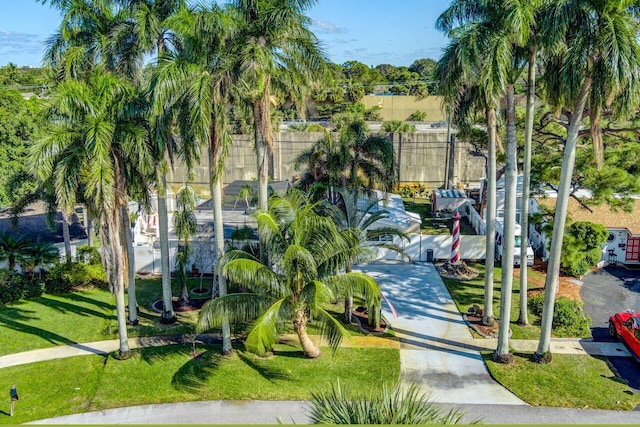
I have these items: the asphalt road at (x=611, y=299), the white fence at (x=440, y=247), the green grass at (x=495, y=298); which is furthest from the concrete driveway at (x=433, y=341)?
the asphalt road at (x=611, y=299)

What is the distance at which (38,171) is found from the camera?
1319 centimetres

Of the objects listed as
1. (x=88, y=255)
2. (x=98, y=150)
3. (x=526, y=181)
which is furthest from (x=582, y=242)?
(x=88, y=255)

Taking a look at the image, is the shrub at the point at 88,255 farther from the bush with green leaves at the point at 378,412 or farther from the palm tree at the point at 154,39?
the bush with green leaves at the point at 378,412

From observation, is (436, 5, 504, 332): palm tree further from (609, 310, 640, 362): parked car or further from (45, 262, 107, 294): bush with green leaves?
(45, 262, 107, 294): bush with green leaves

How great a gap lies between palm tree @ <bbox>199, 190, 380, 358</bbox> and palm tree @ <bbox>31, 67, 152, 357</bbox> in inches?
132

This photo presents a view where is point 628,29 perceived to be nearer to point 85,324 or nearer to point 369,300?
point 369,300

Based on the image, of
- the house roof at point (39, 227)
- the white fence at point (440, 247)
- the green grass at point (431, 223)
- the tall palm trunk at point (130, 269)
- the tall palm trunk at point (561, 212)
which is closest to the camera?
the tall palm trunk at point (561, 212)

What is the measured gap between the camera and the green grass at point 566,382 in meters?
12.7

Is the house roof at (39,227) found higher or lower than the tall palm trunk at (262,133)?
lower

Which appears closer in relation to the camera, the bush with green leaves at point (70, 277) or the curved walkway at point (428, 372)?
the curved walkway at point (428, 372)

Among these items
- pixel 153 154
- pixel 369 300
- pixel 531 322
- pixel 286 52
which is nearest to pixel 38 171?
pixel 153 154

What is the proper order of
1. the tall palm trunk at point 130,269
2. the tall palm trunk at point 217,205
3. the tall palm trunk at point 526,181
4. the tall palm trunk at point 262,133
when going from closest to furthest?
the tall palm trunk at point 217,205, the tall palm trunk at point 526,181, the tall palm trunk at point 262,133, the tall palm trunk at point 130,269

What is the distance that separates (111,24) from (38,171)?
5764 millimetres

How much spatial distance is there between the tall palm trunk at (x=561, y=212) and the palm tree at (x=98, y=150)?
35.3ft
